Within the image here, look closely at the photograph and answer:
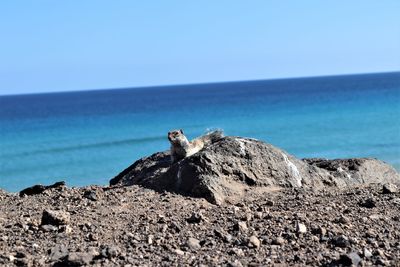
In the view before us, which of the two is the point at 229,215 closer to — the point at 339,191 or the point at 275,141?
the point at 339,191

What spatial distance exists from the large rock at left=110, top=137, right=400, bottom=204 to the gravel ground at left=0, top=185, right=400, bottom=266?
0.25 meters

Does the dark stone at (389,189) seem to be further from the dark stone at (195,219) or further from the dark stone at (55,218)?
the dark stone at (55,218)

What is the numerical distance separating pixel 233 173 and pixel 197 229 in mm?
2158

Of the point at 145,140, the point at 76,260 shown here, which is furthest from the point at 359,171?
the point at 145,140

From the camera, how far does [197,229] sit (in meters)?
7.31

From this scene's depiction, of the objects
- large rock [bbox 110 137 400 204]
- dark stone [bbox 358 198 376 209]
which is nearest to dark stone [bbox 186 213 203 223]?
large rock [bbox 110 137 400 204]

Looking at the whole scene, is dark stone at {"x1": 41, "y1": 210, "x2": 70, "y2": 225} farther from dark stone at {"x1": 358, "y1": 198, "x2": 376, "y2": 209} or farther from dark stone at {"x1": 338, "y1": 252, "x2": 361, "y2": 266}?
dark stone at {"x1": 358, "y1": 198, "x2": 376, "y2": 209}

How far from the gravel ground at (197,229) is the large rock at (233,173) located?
0.25 metres

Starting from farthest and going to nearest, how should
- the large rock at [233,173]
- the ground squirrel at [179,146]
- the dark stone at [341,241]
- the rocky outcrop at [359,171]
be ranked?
1. the rocky outcrop at [359,171]
2. the ground squirrel at [179,146]
3. the large rock at [233,173]
4. the dark stone at [341,241]

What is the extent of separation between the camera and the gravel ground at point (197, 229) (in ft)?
20.8

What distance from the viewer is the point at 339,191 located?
9.58 m

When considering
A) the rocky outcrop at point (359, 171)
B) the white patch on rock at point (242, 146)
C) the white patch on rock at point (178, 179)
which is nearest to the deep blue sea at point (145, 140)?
the rocky outcrop at point (359, 171)

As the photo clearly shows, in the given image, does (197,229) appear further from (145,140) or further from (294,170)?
(145,140)

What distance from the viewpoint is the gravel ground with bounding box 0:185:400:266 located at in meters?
6.33
